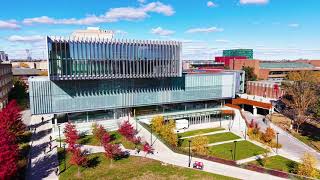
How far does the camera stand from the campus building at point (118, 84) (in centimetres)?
6028

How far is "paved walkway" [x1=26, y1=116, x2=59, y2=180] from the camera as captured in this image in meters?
42.4

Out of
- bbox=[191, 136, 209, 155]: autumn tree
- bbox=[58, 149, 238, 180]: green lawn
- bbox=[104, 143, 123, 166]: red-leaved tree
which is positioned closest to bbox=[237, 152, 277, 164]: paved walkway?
bbox=[191, 136, 209, 155]: autumn tree

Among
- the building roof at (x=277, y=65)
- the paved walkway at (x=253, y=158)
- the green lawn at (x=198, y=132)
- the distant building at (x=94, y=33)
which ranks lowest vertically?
the paved walkway at (x=253, y=158)

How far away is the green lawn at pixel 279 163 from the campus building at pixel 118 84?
30.0 m

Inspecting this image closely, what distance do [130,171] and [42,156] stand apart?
16.6 m

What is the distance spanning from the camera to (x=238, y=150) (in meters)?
54.5

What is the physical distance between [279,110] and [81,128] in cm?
5790

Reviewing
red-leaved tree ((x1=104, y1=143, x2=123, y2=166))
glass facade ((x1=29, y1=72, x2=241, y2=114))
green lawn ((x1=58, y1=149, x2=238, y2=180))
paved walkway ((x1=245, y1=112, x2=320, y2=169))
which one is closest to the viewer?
green lawn ((x1=58, y1=149, x2=238, y2=180))

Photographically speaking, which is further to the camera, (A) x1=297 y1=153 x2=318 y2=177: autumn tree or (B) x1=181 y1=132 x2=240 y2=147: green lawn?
(B) x1=181 y1=132 x2=240 y2=147: green lawn

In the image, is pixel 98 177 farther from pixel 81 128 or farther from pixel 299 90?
pixel 299 90

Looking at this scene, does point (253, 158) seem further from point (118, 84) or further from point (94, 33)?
point (94, 33)

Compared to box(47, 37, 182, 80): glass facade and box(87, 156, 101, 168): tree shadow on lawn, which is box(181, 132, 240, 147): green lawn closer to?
box(47, 37, 182, 80): glass facade

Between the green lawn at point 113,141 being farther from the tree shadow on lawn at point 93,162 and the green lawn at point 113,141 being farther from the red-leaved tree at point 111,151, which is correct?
the tree shadow on lawn at point 93,162

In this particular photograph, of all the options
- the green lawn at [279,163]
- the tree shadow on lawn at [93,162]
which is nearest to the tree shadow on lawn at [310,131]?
the green lawn at [279,163]
